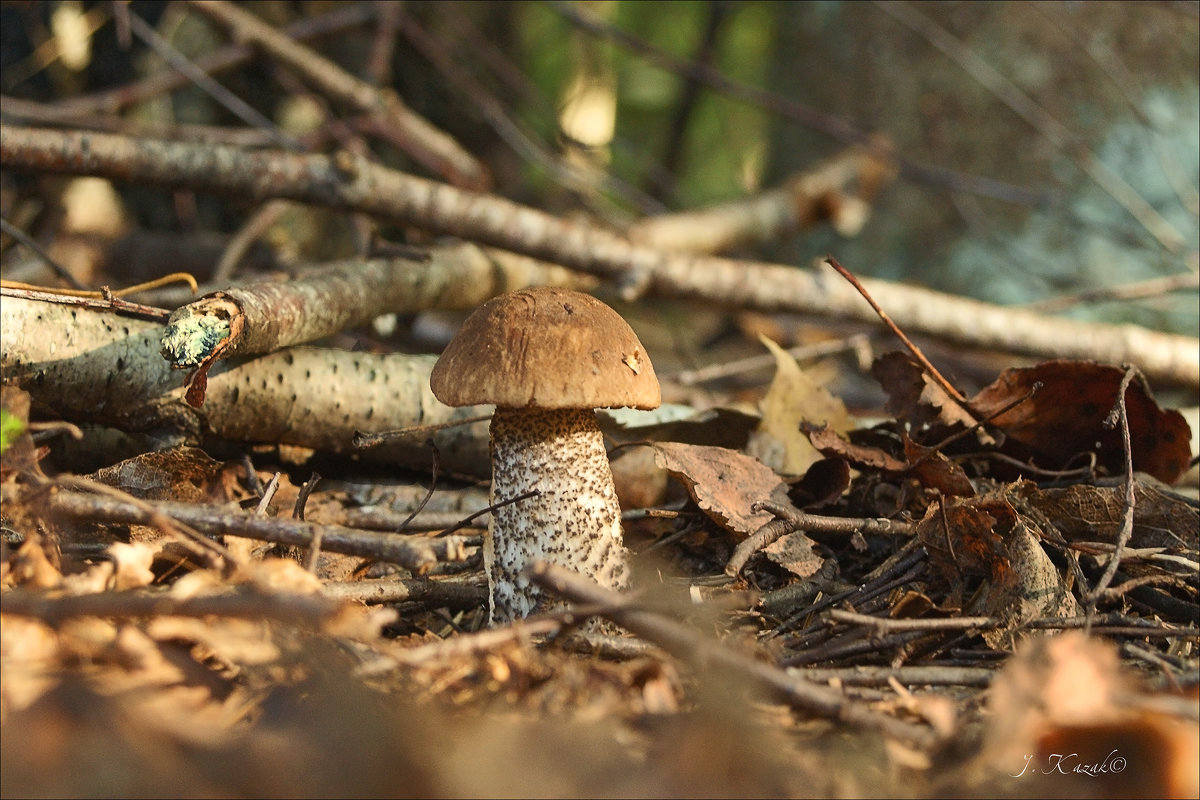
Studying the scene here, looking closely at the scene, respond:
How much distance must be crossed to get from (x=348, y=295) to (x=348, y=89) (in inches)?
93.7

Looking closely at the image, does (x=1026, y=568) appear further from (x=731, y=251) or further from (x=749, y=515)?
(x=731, y=251)

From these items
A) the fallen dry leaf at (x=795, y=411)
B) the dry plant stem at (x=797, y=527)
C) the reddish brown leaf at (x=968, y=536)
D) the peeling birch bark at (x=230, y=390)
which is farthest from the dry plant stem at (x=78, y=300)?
the reddish brown leaf at (x=968, y=536)

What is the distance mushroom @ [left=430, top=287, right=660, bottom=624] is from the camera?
1495 mm

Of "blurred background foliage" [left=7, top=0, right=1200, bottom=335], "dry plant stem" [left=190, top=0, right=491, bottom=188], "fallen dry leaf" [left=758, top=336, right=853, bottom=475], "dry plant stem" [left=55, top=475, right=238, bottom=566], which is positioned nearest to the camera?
"dry plant stem" [left=55, top=475, right=238, bottom=566]

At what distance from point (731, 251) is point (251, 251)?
2931 mm

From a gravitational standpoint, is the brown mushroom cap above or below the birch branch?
below

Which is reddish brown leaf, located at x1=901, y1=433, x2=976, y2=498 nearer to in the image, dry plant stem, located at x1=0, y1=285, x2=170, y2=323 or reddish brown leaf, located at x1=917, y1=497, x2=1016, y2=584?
Result: reddish brown leaf, located at x1=917, y1=497, x2=1016, y2=584

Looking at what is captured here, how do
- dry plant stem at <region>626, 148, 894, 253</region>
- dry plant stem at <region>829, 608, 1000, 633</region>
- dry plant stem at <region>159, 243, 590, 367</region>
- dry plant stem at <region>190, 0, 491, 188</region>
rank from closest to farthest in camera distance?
dry plant stem at <region>829, 608, 1000, 633</region> → dry plant stem at <region>159, 243, 590, 367</region> → dry plant stem at <region>190, 0, 491, 188</region> → dry plant stem at <region>626, 148, 894, 253</region>

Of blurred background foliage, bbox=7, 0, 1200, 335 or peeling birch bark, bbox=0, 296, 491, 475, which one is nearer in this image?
peeling birch bark, bbox=0, 296, 491, 475

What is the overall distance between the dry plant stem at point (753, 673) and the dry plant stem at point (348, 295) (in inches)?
39.2

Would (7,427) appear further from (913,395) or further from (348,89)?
(348,89)

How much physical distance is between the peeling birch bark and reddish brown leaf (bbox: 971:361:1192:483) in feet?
4.46

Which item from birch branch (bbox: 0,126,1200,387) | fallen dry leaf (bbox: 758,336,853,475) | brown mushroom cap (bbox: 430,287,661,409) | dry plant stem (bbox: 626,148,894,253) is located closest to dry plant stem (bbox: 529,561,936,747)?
brown mushroom cap (bbox: 430,287,661,409)

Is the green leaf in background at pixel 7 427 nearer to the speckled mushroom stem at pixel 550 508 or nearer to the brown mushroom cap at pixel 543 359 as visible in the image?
the brown mushroom cap at pixel 543 359
